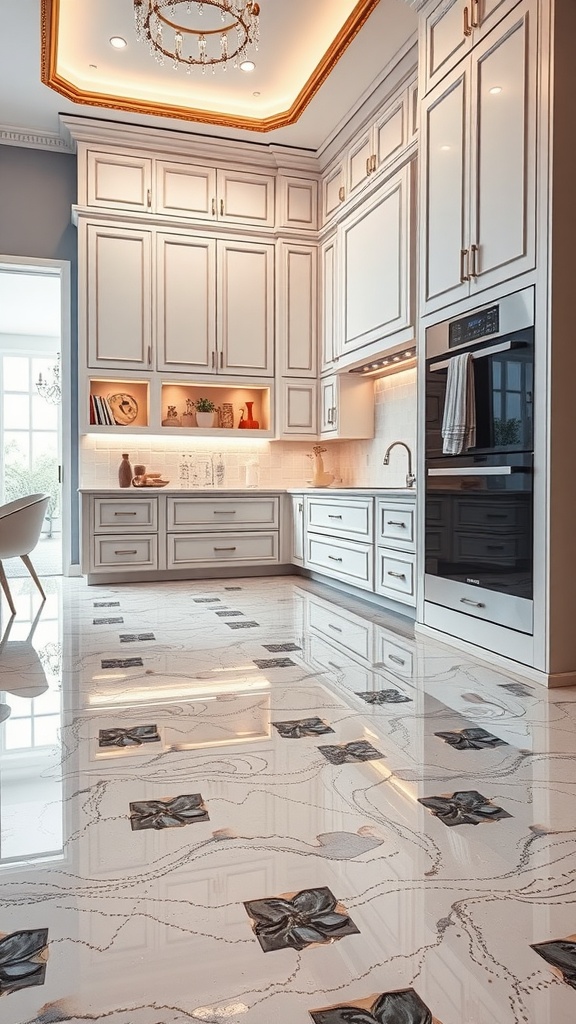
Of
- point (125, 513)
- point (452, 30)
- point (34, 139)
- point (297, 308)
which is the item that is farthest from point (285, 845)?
point (34, 139)

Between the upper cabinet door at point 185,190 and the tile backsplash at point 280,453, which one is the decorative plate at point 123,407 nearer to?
A: the tile backsplash at point 280,453

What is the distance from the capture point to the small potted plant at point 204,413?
601 cm

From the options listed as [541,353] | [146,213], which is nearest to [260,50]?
[146,213]

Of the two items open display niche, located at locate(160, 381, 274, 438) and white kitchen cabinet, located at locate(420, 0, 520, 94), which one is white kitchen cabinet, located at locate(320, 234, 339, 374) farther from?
white kitchen cabinet, located at locate(420, 0, 520, 94)

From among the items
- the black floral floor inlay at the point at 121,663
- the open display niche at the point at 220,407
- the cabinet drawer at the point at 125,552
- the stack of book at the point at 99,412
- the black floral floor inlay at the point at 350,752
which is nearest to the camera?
the black floral floor inlay at the point at 350,752

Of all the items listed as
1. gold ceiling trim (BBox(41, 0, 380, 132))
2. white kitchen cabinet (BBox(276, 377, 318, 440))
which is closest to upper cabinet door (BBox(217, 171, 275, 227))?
gold ceiling trim (BBox(41, 0, 380, 132))

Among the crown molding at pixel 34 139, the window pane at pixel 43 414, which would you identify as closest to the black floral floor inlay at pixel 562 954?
the crown molding at pixel 34 139

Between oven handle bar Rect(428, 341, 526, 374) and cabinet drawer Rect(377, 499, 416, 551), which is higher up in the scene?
oven handle bar Rect(428, 341, 526, 374)

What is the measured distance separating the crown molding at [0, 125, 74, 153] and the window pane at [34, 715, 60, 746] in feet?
16.1

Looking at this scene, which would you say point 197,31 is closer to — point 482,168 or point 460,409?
point 482,168

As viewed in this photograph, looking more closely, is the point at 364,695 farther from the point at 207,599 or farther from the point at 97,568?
the point at 97,568

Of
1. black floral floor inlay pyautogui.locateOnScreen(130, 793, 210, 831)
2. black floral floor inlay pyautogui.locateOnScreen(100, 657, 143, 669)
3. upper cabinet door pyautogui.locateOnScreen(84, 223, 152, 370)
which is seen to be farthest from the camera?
upper cabinet door pyautogui.locateOnScreen(84, 223, 152, 370)

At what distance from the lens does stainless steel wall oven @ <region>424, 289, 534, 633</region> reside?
2.85 meters

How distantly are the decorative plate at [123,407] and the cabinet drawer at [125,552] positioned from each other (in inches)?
39.9
